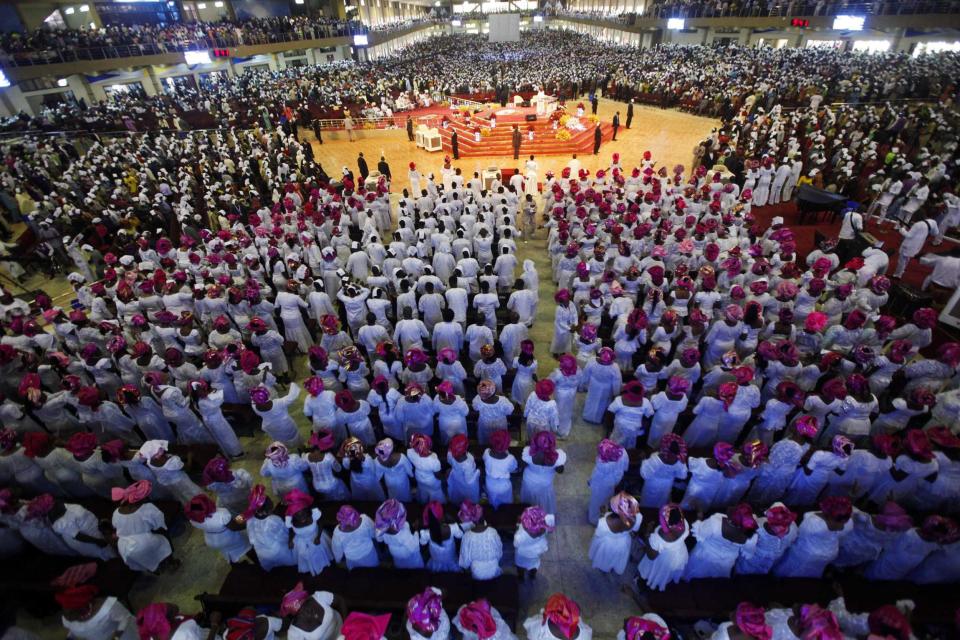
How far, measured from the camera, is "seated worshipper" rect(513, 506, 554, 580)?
14.6ft

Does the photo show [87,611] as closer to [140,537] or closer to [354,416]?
[140,537]

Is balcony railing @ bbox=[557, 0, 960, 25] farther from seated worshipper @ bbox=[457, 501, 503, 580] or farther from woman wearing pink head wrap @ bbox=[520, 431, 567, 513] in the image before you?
seated worshipper @ bbox=[457, 501, 503, 580]

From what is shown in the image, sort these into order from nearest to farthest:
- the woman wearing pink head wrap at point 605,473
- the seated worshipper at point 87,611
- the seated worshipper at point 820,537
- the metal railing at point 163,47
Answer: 1. the seated worshipper at point 87,611
2. the seated worshipper at point 820,537
3. the woman wearing pink head wrap at point 605,473
4. the metal railing at point 163,47

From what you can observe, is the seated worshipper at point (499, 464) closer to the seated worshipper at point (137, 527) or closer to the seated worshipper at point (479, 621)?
the seated worshipper at point (479, 621)

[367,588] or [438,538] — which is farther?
[367,588]

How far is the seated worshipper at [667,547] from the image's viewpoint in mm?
4406

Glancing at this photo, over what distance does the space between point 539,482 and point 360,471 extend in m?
2.25

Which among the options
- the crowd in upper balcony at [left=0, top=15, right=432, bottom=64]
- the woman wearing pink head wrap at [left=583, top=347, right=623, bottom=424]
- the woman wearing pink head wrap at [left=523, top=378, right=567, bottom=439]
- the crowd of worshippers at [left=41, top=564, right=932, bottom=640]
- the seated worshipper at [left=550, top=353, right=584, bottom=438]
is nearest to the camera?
the crowd of worshippers at [left=41, top=564, right=932, bottom=640]

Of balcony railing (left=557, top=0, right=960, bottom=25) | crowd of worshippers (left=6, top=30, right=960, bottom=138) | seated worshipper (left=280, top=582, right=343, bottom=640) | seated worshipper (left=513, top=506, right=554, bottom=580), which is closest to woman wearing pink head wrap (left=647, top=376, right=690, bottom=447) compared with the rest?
seated worshipper (left=513, top=506, right=554, bottom=580)

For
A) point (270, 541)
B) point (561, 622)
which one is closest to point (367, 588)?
point (270, 541)

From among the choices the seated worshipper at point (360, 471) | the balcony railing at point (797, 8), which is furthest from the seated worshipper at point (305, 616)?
the balcony railing at point (797, 8)

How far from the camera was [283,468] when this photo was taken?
5.39m

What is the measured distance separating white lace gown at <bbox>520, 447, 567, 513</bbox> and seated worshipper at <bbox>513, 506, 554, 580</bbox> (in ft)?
2.06

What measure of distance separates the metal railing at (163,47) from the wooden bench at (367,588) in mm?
30612
